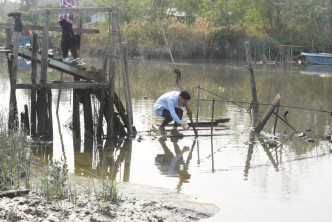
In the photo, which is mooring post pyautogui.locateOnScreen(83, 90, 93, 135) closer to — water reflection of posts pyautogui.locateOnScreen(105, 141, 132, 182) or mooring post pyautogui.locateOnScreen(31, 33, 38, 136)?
water reflection of posts pyautogui.locateOnScreen(105, 141, 132, 182)

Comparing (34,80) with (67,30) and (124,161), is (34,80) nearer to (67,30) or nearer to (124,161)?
(67,30)

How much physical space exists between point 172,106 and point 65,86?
2.35 metres

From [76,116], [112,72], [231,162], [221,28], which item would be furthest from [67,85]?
[221,28]

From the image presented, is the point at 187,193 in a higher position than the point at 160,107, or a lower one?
lower

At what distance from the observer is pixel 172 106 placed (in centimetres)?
1141

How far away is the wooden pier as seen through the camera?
10.7 meters

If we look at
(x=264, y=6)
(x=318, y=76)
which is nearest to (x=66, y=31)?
(x=318, y=76)

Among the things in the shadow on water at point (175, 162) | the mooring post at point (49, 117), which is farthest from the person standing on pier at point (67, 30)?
the shadow on water at point (175, 162)

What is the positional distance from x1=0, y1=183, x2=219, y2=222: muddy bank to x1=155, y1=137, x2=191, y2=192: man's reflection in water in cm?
120

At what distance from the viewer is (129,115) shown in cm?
1199

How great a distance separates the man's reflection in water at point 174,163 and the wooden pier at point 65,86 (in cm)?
140

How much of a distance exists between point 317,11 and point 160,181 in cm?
4131

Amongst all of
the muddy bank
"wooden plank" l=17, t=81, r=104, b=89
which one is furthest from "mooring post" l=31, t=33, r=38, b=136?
the muddy bank

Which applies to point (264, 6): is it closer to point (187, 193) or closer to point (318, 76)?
point (318, 76)
